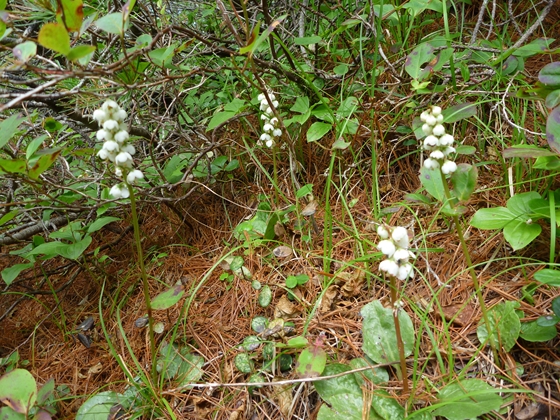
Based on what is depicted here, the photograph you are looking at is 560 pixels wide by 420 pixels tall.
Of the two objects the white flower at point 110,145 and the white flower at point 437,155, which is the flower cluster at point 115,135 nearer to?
the white flower at point 110,145

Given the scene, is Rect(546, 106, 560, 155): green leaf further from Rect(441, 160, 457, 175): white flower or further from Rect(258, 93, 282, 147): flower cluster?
Rect(258, 93, 282, 147): flower cluster

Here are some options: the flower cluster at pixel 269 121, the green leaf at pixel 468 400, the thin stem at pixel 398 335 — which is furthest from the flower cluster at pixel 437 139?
the flower cluster at pixel 269 121

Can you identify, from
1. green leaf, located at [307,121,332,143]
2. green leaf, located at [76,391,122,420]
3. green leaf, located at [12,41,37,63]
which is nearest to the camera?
green leaf, located at [12,41,37,63]

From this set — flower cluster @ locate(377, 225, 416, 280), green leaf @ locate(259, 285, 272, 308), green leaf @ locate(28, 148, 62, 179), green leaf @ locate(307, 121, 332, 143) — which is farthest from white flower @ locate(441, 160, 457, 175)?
green leaf @ locate(28, 148, 62, 179)

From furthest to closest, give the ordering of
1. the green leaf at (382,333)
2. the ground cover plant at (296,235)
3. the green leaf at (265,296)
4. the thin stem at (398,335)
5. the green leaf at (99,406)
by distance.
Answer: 1. the green leaf at (265,296)
2. the green leaf at (99,406)
3. the green leaf at (382,333)
4. the ground cover plant at (296,235)
5. the thin stem at (398,335)

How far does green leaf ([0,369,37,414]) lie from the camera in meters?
1.38

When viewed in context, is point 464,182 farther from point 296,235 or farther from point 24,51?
point 24,51

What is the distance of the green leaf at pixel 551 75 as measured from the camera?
1503 mm

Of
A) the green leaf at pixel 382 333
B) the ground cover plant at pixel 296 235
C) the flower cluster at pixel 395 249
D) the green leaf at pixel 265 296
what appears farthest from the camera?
the green leaf at pixel 265 296

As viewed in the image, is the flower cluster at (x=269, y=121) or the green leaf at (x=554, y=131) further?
the flower cluster at (x=269, y=121)

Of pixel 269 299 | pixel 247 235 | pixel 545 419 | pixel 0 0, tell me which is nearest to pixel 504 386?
pixel 545 419

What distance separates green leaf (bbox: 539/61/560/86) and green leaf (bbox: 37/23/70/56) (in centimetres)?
166

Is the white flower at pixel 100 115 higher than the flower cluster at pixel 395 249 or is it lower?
higher

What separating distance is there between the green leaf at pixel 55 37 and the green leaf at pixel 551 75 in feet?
5.44
